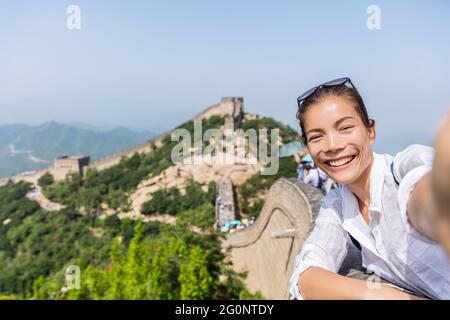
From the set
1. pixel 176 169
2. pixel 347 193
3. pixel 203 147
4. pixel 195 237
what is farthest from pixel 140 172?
pixel 347 193

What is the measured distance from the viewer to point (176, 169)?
2808cm

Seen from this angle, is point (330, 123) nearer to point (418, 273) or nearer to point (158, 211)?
point (418, 273)

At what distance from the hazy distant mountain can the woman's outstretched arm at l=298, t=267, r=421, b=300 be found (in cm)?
9141

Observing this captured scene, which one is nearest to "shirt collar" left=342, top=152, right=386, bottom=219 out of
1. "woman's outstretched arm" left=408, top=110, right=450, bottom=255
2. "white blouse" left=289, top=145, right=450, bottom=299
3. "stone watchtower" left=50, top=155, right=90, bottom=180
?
"white blouse" left=289, top=145, right=450, bottom=299

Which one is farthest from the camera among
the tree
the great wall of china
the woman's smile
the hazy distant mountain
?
the hazy distant mountain

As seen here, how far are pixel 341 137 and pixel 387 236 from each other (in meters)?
0.41

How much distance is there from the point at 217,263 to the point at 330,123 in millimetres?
9815

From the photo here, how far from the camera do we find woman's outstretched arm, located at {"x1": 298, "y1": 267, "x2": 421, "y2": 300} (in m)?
1.24

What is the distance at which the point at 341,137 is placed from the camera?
5.06ft

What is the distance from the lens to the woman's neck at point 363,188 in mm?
1553

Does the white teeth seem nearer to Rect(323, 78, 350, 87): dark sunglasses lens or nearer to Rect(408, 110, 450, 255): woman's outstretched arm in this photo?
Rect(323, 78, 350, 87): dark sunglasses lens

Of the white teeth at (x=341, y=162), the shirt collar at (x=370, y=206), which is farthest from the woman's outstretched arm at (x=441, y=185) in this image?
the white teeth at (x=341, y=162)

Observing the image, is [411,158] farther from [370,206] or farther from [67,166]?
[67,166]

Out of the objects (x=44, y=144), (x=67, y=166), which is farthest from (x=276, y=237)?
(x=44, y=144)
